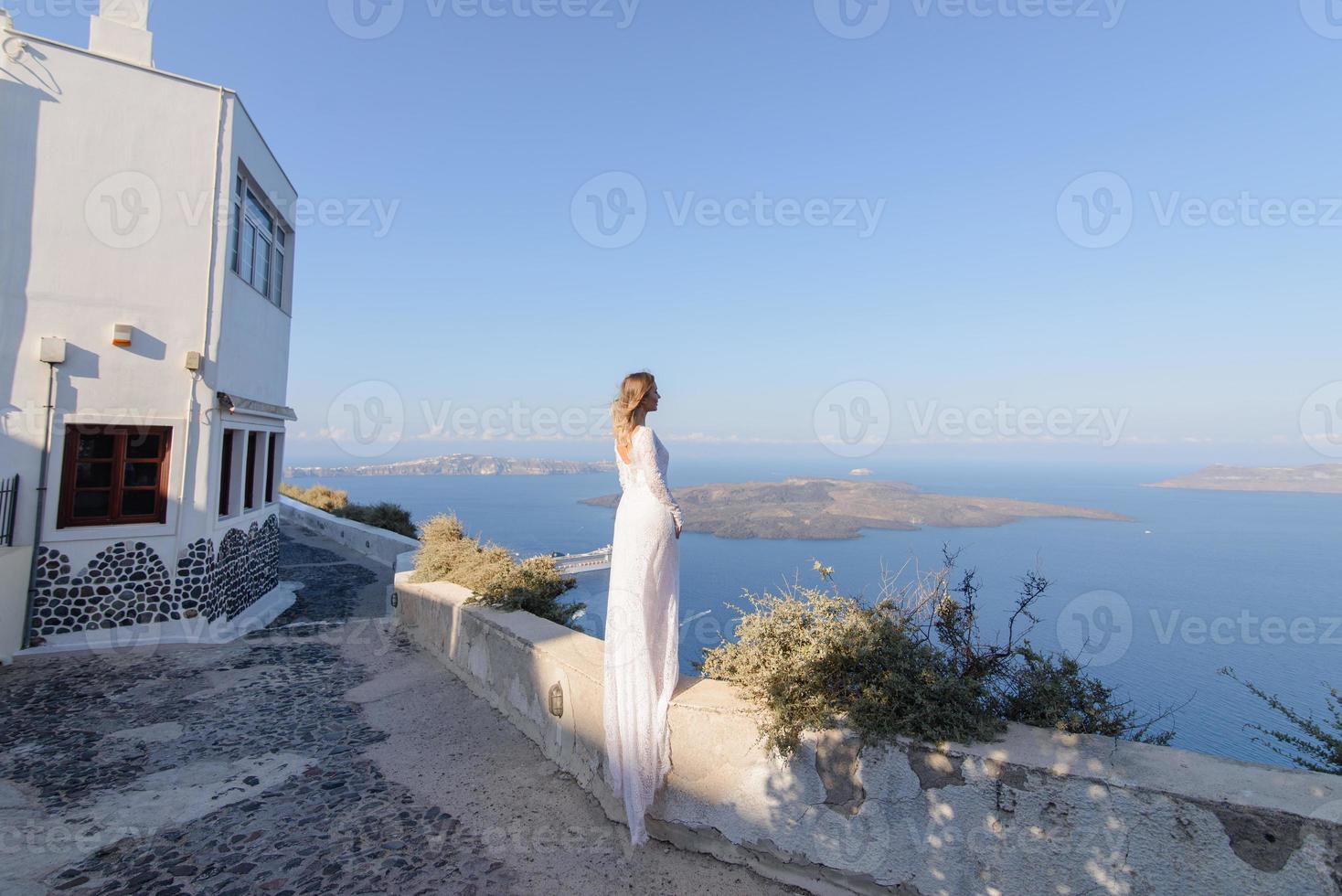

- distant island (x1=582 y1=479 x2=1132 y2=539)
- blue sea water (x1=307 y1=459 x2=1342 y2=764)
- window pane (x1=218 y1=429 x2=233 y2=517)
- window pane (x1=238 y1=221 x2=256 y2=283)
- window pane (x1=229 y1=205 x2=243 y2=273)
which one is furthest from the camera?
distant island (x1=582 y1=479 x2=1132 y2=539)

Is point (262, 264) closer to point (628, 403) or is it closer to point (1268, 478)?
point (628, 403)

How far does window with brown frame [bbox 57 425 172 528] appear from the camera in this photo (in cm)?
657

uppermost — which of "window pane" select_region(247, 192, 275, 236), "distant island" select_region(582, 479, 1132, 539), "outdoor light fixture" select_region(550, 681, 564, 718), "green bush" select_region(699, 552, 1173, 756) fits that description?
"window pane" select_region(247, 192, 275, 236)

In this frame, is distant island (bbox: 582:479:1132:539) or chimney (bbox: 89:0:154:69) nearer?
chimney (bbox: 89:0:154:69)

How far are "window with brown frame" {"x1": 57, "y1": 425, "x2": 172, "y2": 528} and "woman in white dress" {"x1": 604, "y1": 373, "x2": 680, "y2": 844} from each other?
6.60 m

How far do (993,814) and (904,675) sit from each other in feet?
1.80

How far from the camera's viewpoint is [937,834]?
226 centimetres

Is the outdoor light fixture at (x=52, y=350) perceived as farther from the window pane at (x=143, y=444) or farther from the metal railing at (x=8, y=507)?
the metal railing at (x=8, y=507)

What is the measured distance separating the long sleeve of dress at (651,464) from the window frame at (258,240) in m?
7.08

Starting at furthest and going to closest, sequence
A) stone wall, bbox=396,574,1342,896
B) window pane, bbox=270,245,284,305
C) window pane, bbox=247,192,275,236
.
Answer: window pane, bbox=270,245,284,305 < window pane, bbox=247,192,275,236 < stone wall, bbox=396,574,1342,896

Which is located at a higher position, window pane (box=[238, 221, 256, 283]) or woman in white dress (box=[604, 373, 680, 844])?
window pane (box=[238, 221, 256, 283])

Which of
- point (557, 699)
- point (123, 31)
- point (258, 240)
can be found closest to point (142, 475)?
point (258, 240)

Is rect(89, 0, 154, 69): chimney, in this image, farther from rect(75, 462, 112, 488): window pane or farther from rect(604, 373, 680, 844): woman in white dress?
rect(604, 373, 680, 844): woman in white dress

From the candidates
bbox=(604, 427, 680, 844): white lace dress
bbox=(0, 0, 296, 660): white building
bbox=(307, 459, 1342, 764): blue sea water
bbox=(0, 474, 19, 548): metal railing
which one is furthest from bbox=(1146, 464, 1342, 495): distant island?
bbox=(0, 474, 19, 548): metal railing
